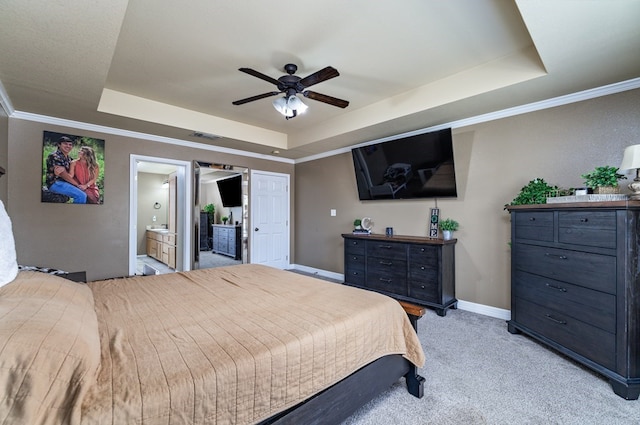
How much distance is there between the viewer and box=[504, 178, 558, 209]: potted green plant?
2714 millimetres

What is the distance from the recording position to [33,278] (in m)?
1.46

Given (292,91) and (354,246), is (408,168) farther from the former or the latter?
(292,91)

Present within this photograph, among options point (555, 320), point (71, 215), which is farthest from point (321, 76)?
point (71, 215)

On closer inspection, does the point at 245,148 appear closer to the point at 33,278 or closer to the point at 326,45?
the point at 326,45

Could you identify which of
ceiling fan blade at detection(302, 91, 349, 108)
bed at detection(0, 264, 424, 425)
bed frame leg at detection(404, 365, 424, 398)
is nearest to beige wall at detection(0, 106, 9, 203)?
bed at detection(0, 264, 424, 425)

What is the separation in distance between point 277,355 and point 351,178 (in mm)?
4096

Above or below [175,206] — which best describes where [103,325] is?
below

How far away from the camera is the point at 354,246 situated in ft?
14.3

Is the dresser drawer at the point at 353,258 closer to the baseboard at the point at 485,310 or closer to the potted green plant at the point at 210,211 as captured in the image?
the baseboard at the point at 485,310

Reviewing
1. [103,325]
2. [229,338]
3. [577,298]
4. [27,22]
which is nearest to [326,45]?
[27,22]

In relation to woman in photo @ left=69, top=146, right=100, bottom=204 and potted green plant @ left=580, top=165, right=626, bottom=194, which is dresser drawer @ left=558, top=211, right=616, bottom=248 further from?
woman in photo @ left=69, top=146, right=100, bottom=204

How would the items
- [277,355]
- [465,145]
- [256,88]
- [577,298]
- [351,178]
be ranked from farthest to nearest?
1. [351,178]
2. [465,145]
3. [256,88]
4. [577,298]
5. [277,355]

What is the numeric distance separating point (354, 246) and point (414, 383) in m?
2.53

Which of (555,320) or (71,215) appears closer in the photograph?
(555,320)
